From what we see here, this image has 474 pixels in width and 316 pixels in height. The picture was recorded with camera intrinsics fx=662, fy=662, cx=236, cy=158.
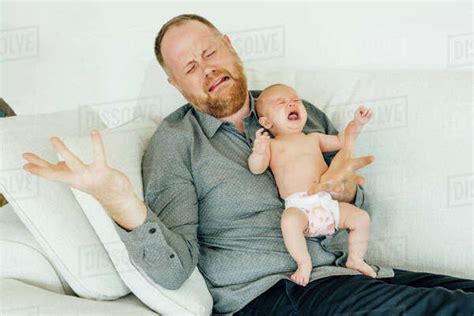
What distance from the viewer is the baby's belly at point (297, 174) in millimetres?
1696

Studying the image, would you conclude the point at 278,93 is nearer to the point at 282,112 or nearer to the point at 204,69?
the point at 282,112

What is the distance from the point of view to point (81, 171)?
128cm

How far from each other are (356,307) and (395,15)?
4.25 feet

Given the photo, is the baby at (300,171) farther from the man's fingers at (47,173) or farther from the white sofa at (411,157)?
the man's fingers at (47,173)

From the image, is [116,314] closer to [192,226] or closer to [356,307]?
[192,226]

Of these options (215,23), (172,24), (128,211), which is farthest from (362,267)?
(215,23)

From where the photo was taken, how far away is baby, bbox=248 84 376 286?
5.26ft

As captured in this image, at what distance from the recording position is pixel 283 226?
160 cm

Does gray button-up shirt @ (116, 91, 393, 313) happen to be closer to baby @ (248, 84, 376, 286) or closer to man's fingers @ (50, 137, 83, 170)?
baby @ (248, 84, 376, 286)

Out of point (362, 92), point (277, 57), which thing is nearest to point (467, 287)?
point (362, 92)

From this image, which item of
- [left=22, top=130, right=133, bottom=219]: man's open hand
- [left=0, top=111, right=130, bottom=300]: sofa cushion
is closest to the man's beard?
[left=0, top=111, right=130, bottom=300]: sofa cushion

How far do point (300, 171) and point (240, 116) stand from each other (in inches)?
12.1

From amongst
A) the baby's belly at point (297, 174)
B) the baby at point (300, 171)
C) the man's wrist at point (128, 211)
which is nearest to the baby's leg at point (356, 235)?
the baby at point (300, 171)

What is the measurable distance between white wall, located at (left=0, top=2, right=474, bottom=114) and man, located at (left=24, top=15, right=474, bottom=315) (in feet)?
1.60
